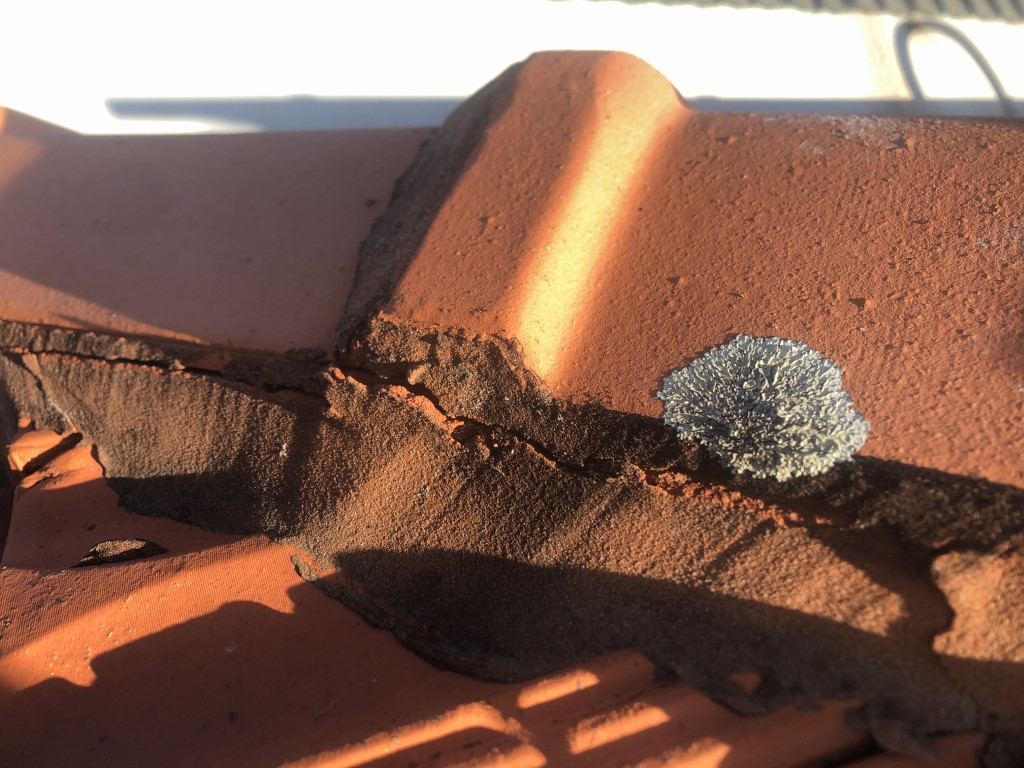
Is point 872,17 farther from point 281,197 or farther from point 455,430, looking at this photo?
point 455,430

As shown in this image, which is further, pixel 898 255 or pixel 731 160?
pixel 731 160

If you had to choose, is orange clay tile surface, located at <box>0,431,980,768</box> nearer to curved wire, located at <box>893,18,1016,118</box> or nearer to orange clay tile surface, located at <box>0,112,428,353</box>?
orange clay tile surface, located at <box>0,112,428,353</box>

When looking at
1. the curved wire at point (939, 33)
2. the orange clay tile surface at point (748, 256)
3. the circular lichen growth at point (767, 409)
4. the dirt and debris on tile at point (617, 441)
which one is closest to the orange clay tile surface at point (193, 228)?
the dirt and debris on tile at point (617, 441)

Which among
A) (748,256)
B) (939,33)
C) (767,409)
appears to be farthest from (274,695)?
(939,33)

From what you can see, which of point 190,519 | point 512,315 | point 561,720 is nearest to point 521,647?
point 561,720

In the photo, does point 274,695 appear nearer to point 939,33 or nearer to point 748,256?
point 748,256

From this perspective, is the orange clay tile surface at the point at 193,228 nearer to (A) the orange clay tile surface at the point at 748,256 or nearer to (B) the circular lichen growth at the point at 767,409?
(A) the orange clay tile surface at the point at 748,256
